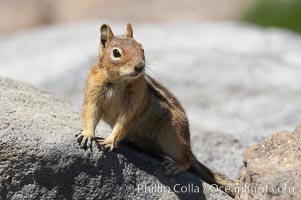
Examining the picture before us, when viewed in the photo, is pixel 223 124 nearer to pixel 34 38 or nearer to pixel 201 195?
pixel 201 195

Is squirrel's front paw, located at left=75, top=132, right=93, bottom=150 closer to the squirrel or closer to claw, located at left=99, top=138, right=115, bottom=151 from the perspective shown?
the squirrel

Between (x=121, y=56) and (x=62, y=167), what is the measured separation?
1.26m

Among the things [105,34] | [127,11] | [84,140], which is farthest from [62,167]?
[127,11]

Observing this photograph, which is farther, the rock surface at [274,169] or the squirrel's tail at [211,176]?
the squirrel's tail at [211,176]

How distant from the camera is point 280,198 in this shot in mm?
6348

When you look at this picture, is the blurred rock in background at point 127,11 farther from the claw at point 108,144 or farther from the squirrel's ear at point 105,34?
the claw at point 108,144

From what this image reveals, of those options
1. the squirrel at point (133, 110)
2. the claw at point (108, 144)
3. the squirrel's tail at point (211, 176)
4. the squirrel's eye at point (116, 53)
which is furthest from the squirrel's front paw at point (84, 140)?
the squirrel's tail at point (211, 176)

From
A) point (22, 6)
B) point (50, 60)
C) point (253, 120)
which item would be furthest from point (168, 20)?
point (253, 120)

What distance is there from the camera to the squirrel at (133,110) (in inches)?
297

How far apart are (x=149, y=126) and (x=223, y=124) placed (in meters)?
4.80

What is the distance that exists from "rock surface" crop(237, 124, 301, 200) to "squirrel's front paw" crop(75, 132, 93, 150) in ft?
4.59

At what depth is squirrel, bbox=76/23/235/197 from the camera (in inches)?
297

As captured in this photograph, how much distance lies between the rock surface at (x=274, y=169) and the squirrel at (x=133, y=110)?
38.2 inches

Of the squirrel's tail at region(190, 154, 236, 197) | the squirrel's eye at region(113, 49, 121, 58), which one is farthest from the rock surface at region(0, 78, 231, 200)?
the squirrel's eye at region(113, 49, 121, 58)
